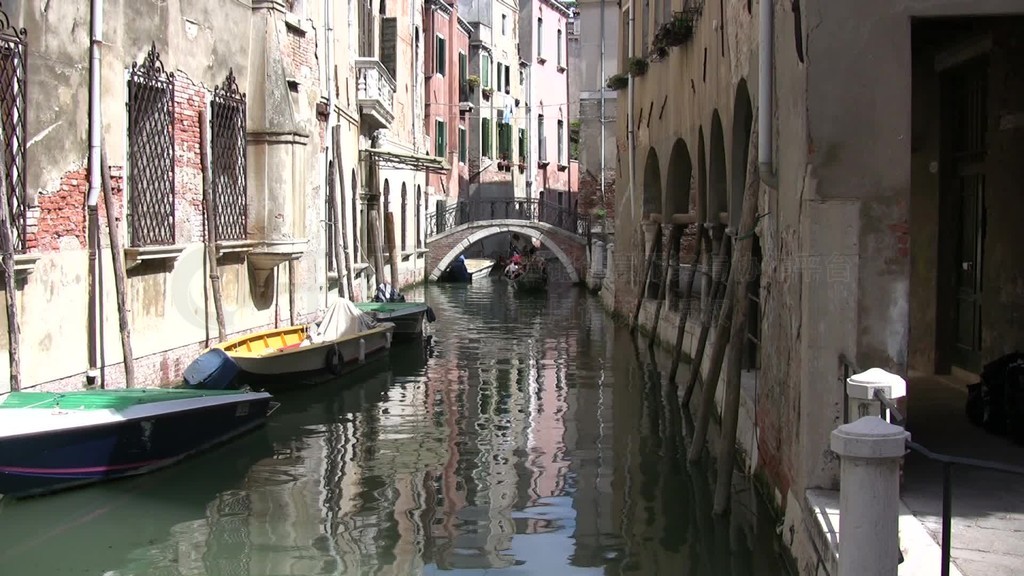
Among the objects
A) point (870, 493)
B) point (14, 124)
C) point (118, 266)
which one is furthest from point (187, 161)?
point (870, 493)

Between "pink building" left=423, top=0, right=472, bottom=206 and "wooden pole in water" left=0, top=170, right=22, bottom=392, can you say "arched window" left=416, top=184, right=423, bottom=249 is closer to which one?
"pink building" left=423, top=0, right=472, bottom=206

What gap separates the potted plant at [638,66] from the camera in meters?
17.0

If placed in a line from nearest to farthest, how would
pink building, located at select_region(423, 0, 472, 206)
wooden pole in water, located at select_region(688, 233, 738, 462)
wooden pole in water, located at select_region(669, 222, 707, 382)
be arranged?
wooden pole in water, located at select_region(688, 233, 738, 462)
wooden pole in water, located at select_region(669, 222, 707, 382)
pink building, located at select_region(423, 0, 472, 206)

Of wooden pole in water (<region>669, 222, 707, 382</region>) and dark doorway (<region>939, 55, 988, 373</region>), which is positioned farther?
wooden pole in water (<region>669, 222, 707, 382</region>)

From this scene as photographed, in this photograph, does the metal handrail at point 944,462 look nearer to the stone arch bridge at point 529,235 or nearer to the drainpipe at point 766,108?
the drainpipe at point 766,108

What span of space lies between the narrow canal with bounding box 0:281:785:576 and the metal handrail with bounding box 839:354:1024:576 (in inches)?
46.9

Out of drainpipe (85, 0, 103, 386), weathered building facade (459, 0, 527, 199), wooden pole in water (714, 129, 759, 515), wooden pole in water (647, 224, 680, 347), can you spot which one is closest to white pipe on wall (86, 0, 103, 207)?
drainpipe (85, 0, 103, 386)

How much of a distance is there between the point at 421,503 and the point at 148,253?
12.7 ft

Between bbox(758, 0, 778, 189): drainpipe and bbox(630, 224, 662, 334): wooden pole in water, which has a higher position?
bbox(758, 0, 778, 189): drainpipe

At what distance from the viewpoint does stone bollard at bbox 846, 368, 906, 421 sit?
5.12m

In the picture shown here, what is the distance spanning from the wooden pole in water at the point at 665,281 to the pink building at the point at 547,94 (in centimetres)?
2669

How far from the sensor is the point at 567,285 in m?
31.5

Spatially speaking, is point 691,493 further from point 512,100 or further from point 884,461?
point 512,100

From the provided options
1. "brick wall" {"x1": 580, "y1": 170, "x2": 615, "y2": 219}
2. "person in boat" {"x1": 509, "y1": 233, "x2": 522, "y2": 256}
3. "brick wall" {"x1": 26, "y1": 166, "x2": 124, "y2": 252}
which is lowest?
"person in boat" {"x1": 509, "y1": 233, "x2": 522, "y2": 256}
